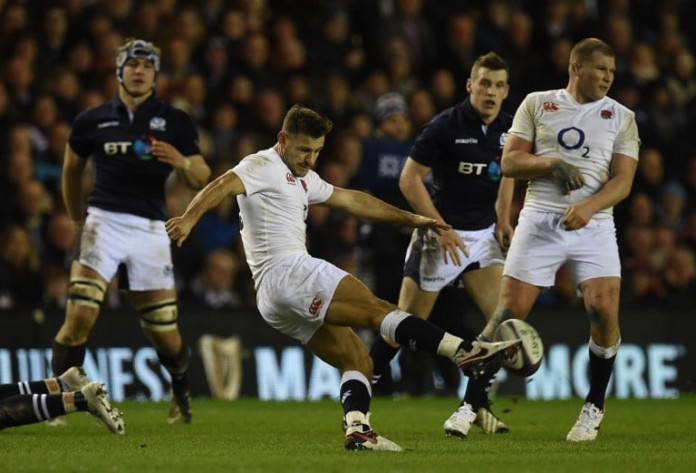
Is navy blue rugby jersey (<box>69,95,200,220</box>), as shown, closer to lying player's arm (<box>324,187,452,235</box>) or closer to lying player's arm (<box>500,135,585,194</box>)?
lying player's arm (<box>324,187,452,235</box>)

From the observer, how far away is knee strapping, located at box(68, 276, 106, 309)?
420 inches

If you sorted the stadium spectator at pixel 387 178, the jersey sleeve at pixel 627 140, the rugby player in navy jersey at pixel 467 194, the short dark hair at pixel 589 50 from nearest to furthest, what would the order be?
the short dark hair at pixel 589 50 → the jersey sleeve at pixel 627 140 → the rugby player in navy jersey at pixel 467 194 → the stadium spectator at pixel 387 178

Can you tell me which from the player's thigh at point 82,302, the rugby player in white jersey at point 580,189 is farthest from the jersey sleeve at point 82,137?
the rugby player in white jersey at point 580,189

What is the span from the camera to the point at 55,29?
16125 mm

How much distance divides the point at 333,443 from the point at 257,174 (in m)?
1.81

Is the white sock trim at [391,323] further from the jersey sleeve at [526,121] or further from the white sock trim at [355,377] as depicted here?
the jersey sleeve at [526,121]

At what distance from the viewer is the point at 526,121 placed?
9.62m

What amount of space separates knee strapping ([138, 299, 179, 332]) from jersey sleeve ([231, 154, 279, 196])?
8.57 ft

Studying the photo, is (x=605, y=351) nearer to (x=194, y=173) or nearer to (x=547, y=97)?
(x=547, y=97)

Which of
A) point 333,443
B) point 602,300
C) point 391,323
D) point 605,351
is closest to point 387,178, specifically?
point 605,351

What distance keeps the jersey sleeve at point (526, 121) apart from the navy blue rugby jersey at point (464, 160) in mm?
1003

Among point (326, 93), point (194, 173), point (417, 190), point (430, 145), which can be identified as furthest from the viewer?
point (326, 93)

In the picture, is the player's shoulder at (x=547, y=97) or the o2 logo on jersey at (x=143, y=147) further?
the o2 logo on jersey at (x=143, y=147)

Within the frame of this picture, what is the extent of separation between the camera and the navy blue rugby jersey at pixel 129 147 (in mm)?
10938
